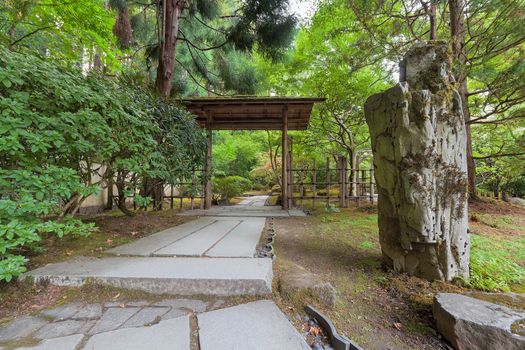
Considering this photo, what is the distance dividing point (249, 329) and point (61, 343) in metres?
0.97

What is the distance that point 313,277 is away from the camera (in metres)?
1.96

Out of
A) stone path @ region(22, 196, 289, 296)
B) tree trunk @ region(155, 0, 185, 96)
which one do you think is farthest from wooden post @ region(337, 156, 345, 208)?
tree trunk @ region(155, 0, 185, 96)

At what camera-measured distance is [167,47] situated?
5211mm

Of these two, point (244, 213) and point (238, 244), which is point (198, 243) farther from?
point (244, 213)

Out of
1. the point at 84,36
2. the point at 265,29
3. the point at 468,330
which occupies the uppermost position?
the point at 265,29

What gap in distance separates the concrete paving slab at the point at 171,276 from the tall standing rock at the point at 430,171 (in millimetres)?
1541

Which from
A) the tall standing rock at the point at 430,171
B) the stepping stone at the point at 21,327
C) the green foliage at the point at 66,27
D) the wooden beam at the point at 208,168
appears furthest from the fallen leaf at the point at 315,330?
the green foliage at the point at 66,27

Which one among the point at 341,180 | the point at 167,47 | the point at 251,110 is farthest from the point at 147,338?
the point at 341,180

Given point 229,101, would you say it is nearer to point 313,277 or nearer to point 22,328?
point 313,277

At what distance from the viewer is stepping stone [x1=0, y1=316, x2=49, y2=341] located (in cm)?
123

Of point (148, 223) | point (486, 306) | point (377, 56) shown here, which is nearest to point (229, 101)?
point (148, 223)

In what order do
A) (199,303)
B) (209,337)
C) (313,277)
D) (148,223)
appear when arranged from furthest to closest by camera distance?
(148,223) < (313,277) < (199,303) < (209,337)

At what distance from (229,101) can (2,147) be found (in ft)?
15.9

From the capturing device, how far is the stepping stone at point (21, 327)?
48.6 inches
